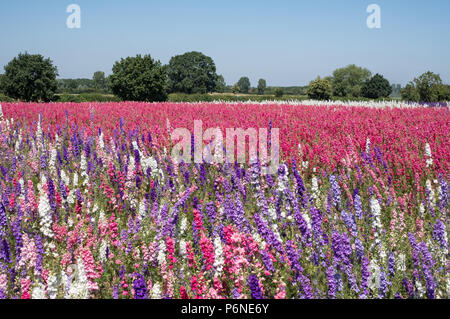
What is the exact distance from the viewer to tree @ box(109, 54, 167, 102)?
135ft

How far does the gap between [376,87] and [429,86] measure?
37.2 metres

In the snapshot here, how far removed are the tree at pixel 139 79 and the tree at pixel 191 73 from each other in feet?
115

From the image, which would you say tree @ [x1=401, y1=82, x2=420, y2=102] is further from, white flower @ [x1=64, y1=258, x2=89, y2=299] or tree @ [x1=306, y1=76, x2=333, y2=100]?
white flower @ [x1=64, y1=258, x2=89, y2=299]

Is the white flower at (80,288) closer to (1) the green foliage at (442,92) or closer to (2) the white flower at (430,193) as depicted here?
(2) the white flower at (430,193)

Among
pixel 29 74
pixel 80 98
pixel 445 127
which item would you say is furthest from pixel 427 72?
pixel 29 74

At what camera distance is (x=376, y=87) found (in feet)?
210

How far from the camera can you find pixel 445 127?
10531 millimetres

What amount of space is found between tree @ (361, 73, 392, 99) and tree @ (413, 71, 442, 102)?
107 ft

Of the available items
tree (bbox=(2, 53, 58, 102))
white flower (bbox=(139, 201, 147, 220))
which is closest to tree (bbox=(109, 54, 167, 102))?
tree (bbox=(2, 53, 58, 102))

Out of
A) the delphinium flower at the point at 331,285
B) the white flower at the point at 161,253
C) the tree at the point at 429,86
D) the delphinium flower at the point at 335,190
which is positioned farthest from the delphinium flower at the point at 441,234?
the tree at the point at 429,86

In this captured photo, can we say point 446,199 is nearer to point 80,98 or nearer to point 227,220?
point 227,220

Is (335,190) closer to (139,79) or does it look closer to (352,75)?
(139,79)

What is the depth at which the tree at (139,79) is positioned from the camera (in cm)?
4128

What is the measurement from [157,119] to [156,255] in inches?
418
